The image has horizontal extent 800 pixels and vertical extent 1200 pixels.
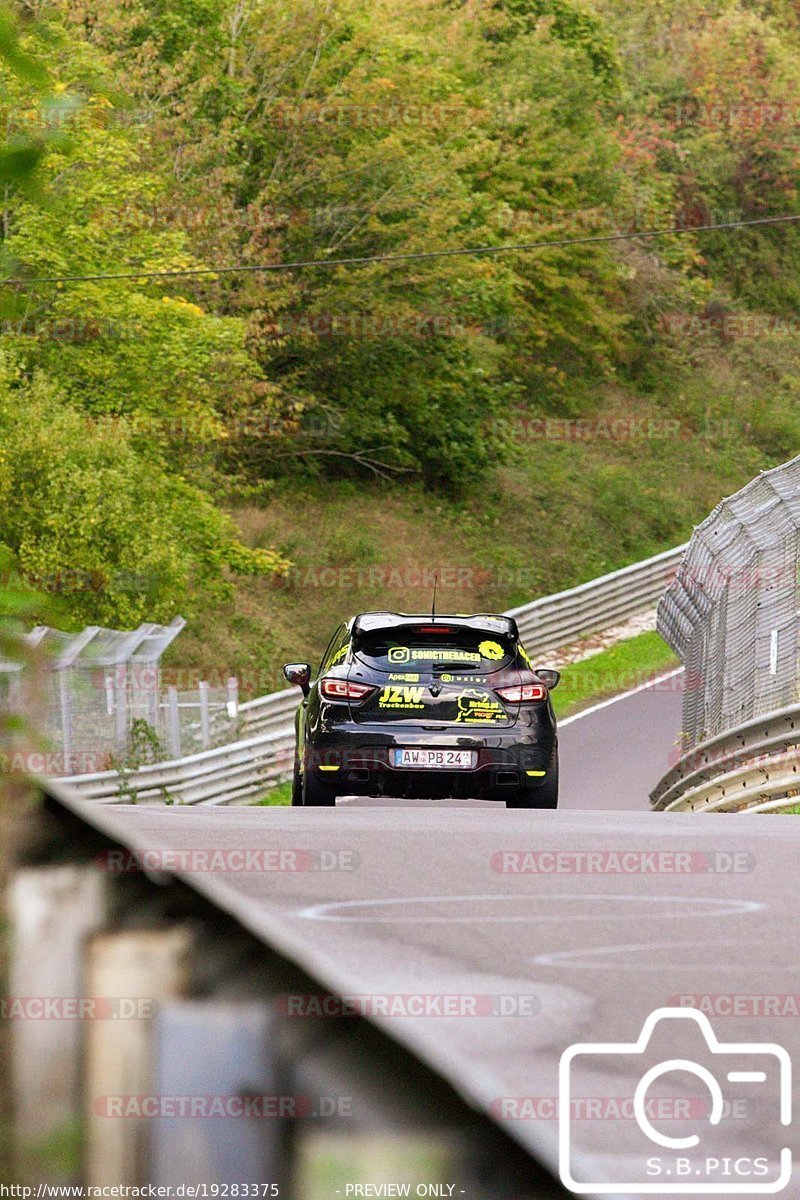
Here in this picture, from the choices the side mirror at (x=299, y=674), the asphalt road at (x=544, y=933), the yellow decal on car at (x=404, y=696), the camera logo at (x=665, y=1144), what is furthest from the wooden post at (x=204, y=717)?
the camera logo at (x=665, y=1144)

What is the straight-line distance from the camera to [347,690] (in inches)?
533

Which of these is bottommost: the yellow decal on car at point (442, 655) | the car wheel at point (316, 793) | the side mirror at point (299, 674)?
the car wheel at point (316, 793)

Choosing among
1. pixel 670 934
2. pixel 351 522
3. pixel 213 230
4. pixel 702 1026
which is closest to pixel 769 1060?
pixel 702 1026

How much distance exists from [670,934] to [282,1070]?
5343mm

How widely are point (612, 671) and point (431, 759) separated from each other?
2604 centimetres

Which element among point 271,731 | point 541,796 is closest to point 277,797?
point 271,731

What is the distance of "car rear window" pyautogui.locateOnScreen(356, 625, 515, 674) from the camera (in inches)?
534

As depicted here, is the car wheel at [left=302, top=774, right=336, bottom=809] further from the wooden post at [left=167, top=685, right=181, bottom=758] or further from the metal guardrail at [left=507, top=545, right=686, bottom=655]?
the metal guardrail at [left=507, top=545, right=686, bottom=655]

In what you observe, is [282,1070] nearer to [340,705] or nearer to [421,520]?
[340,705]

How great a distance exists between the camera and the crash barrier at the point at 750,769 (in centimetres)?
1516

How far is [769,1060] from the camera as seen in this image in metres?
5.16

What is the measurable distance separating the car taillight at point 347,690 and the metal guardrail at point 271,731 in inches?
83.7
